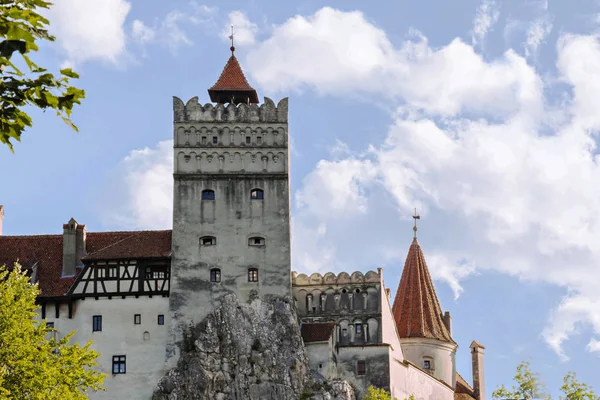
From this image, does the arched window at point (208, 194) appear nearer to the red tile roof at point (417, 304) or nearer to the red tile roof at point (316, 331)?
the red tile roof at point (316, 331)

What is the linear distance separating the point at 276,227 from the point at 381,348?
838cm

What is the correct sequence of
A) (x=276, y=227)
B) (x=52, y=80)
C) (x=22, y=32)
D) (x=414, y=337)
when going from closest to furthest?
(x=22, y=32)
(x=52, y=80)
(x=276, y=227)
(x=414, y=337)

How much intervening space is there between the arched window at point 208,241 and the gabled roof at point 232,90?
9456 mm

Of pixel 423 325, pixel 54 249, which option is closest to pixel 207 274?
pixel 54 249

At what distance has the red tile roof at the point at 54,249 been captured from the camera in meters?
60.2

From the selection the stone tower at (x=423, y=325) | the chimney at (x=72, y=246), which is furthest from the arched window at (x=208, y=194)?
the stone tower at (x=423, y=325)

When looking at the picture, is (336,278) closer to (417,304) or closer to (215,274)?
(215,274)

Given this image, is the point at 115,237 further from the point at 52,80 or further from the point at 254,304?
the point at 52,80

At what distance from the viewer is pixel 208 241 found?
199 ft

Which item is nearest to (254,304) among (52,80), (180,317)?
(180,317)

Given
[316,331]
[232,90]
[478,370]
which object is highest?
[232,90]

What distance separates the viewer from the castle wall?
59.9 metres

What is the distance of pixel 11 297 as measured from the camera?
4084 centimetres

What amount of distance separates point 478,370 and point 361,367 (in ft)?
52.5
